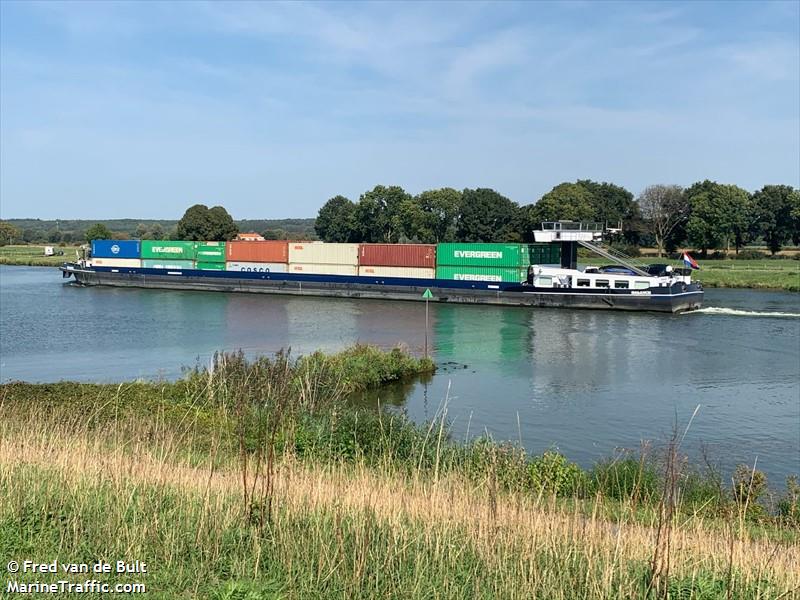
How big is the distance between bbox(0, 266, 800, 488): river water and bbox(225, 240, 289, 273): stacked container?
20.1ft

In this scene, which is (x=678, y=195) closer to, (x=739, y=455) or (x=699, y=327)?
(x=699, y=327)

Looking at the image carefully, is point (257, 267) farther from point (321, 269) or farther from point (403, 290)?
point (403, 290)

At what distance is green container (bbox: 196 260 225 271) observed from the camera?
63.5m

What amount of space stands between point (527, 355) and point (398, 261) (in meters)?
25.8

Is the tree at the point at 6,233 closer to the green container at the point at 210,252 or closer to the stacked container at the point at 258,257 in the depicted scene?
the green container at the point at 210,252

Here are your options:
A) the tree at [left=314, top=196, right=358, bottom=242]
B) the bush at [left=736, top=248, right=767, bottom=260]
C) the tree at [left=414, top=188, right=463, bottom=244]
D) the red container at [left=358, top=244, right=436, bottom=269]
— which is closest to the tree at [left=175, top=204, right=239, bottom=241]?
the tree at [left=314, top=196, right=358, bottom=242]

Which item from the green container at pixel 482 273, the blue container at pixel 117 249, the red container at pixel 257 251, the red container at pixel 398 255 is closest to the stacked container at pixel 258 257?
the red container at pixel 257 251

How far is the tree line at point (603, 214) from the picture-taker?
88188 mm

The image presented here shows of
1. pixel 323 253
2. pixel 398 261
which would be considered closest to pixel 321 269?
pixel 323 253

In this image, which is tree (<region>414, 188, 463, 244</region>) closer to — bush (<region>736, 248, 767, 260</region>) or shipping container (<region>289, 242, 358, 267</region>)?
bush (<region>736, 248, 767, 260</region>)

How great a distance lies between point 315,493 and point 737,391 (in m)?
21.2

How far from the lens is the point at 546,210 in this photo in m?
90.6

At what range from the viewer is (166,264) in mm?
65438

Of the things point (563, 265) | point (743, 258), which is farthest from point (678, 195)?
point (563, 265)
